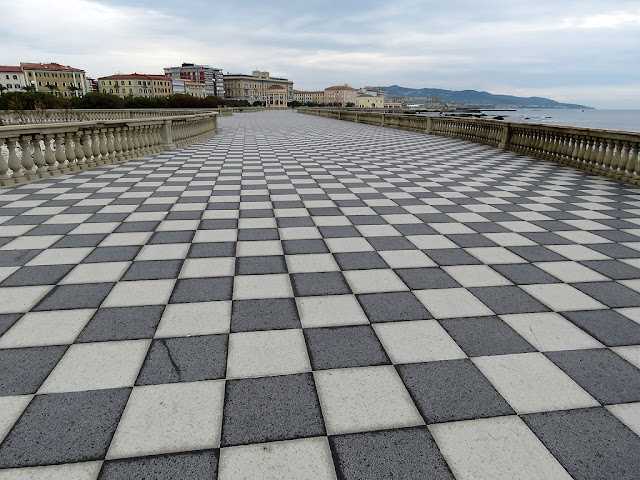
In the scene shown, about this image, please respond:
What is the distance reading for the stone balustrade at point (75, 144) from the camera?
637 centimetres

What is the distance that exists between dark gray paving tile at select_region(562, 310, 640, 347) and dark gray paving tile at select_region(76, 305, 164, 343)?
A: 2.85 meters

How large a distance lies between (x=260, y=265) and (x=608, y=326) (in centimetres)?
265

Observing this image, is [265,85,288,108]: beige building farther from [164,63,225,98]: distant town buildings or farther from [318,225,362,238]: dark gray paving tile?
[318,225,362,238]: dark gray paving tile

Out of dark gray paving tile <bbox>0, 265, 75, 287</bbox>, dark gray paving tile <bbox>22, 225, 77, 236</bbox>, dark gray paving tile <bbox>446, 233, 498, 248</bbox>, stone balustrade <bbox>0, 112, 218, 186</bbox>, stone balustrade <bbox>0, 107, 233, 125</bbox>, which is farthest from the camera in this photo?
stone balustrade <bbox>0, 107, 233, 125</bbox>

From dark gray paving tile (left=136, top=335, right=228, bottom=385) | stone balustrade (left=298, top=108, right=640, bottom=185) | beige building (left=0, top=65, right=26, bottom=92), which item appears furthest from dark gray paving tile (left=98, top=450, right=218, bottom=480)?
beige building (left=0, top=65, right=26, bottom=92)

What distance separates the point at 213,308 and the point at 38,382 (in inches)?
41.4

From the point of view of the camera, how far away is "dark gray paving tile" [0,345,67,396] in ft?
6.41

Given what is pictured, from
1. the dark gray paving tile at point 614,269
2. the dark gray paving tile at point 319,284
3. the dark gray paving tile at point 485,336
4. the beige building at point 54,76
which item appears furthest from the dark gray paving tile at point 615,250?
the beige building at point 54,76

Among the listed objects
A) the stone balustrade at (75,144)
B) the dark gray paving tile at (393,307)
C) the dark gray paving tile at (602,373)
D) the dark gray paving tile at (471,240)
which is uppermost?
the stone balustrade at (75,144)

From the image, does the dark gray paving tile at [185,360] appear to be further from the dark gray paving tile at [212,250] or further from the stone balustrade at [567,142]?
the stone balustrade at [567,142]

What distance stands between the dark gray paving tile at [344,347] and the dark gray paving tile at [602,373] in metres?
1.04

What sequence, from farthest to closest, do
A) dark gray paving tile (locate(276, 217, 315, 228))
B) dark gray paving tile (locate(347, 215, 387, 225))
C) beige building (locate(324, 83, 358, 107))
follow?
1. beige building (locate(324, 83, 358, 107))
2. dark gray paving tile (locate(347, 215, 387, 225))
3. dark gray paving tile (locate(276, 217, 315, 228))

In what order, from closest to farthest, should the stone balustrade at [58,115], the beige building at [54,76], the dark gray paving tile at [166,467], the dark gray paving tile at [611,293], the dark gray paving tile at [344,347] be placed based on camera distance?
1. the dark gray paving tile at [166,467]
2. the dark gray paving tile at [344,347]
3. the dark gray paving tile at [611,293]
4. the stone balustrade at [58,115]
5. the beige building at [54,76]

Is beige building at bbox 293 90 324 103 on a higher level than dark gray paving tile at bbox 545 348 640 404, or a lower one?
higher
